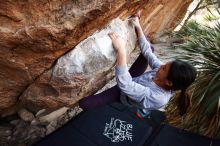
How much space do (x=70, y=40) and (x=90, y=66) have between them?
0.39 meters

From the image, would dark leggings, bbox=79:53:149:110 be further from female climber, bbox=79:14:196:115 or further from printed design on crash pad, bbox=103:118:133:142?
printed design on crash pad, bbox=103:118:133:142

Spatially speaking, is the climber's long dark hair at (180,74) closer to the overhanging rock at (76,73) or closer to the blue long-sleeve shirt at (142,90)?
the blue long-sleeve shirt at (142,90)

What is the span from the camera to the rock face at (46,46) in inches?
91.1

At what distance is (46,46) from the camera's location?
99.1 inches

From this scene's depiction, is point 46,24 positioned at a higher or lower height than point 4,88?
higher

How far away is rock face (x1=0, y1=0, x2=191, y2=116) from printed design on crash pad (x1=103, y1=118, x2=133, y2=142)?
1.79ft

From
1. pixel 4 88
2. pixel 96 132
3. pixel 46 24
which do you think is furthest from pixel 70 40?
pixel 96 132

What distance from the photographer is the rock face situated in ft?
7.59

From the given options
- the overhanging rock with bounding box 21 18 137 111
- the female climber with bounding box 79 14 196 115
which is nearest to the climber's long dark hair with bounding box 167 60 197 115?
the female climber with bounding box 79 14 196 115

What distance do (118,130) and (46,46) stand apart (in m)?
1.48

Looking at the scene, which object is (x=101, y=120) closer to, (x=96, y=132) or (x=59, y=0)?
(x=96, y=132)

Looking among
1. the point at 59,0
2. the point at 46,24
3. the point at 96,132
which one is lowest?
the point at 96,132

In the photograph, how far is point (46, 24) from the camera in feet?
7.75

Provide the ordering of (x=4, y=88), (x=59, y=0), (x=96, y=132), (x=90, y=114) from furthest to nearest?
(x=90, y=114) < (x=96, y=132) < (x=4, y=88) < (x=59, y=0)
